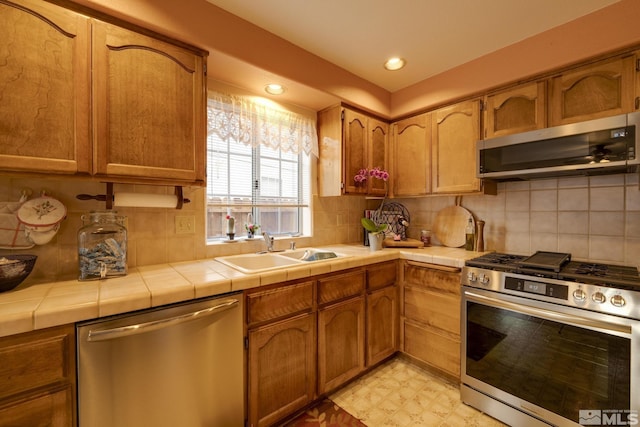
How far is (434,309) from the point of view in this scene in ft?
6.48

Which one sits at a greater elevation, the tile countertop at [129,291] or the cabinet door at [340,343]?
the tile countertop at [129,291]

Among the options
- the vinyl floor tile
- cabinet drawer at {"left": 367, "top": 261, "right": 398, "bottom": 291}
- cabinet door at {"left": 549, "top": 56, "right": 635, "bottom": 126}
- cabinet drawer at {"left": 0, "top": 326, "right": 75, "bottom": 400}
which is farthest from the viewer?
cabinet drawer at {"left": 367, "top": 261, "right": 398, "bottom": 291}

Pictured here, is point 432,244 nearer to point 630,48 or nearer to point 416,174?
point 416,174

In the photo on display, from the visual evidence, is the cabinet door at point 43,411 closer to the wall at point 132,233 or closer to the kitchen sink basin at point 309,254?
Answer: the wall at point 132,233

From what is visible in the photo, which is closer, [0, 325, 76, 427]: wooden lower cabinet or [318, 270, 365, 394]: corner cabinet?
[0, 325, 76, 427]: wooden lower cabinet

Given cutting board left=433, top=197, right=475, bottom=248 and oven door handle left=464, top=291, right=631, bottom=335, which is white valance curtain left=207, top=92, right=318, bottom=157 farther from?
oven door handle left=464, top=291, right=631, bottom=335

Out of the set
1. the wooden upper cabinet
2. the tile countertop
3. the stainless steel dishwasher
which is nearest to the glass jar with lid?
the tile countertop

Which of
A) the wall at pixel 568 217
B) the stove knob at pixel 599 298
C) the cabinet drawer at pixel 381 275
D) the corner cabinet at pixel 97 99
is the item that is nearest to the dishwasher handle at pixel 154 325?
the corner cabinet at pixel 97 99

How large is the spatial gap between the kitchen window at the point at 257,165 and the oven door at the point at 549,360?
4.92ft

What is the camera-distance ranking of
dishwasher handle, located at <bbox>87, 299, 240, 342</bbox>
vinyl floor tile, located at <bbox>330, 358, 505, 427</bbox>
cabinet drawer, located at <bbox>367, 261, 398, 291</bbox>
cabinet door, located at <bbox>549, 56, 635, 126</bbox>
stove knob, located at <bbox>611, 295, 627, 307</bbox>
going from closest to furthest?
dishwasher handle, located at <bbox>87, 299, 240, 342</bbox> → stove knob, located at <bbox>611, 295, 627, 307</bbox> → cabinet door, located at <bbox>549, 56, 635, 126</bbox> → vinyl floor tile, located at <bbox>330, 358, 505, 427</bbox> → cabinet drawer, located at <bbox>367, 261, 398, 291</bbox>

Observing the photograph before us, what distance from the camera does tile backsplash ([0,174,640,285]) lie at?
1.38 meters

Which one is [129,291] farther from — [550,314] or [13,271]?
[550,314]

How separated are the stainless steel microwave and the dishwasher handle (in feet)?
6.09

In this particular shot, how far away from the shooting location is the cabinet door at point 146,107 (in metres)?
1.24
